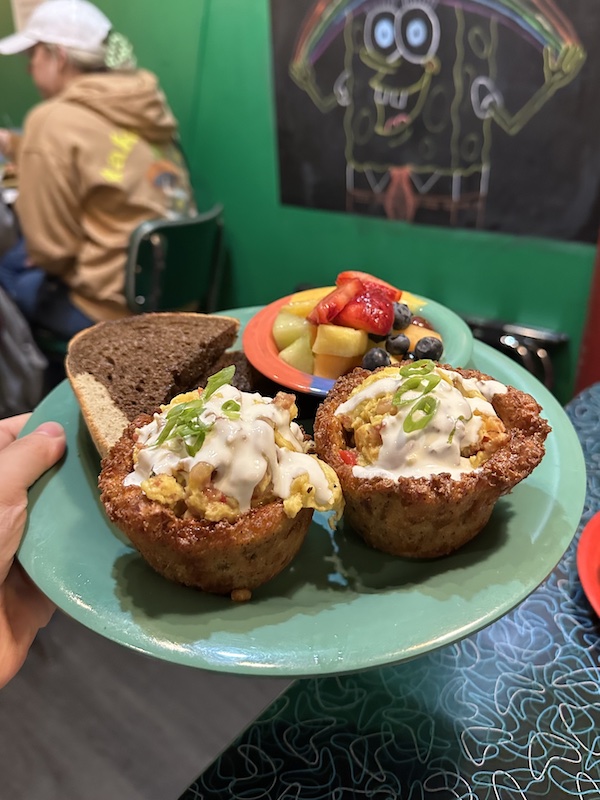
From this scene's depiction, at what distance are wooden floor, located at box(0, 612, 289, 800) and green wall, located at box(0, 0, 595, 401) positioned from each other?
2.17 metres

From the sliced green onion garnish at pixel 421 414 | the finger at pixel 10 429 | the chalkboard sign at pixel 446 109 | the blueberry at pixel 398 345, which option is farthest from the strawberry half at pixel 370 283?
the chalkboard sign at pixel 446 109

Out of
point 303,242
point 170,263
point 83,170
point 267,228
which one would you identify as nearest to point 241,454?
point 170,263

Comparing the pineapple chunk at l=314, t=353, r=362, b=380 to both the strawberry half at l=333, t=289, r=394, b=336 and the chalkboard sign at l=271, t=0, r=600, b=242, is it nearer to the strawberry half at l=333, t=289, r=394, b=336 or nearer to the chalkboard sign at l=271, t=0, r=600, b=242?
the strawberry half at l=333, t=289, r=394, b=336

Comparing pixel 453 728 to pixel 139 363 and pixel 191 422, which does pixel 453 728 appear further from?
pixel 139 363

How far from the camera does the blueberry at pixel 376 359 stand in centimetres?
148

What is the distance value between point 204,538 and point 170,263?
233cm

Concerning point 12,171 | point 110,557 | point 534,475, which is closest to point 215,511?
point 110,557

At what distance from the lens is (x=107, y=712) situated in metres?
1.72

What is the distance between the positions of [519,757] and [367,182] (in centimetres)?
274

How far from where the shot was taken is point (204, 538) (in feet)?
3.14

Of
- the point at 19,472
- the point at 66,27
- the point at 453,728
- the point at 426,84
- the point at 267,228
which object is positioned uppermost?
the point at 66,27

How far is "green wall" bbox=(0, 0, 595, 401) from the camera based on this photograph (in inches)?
115

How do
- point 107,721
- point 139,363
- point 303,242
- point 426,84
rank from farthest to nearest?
point 303,242
point 426,84
point 107,721
point 139,363

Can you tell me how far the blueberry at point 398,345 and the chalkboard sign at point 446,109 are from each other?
155 centimetres
